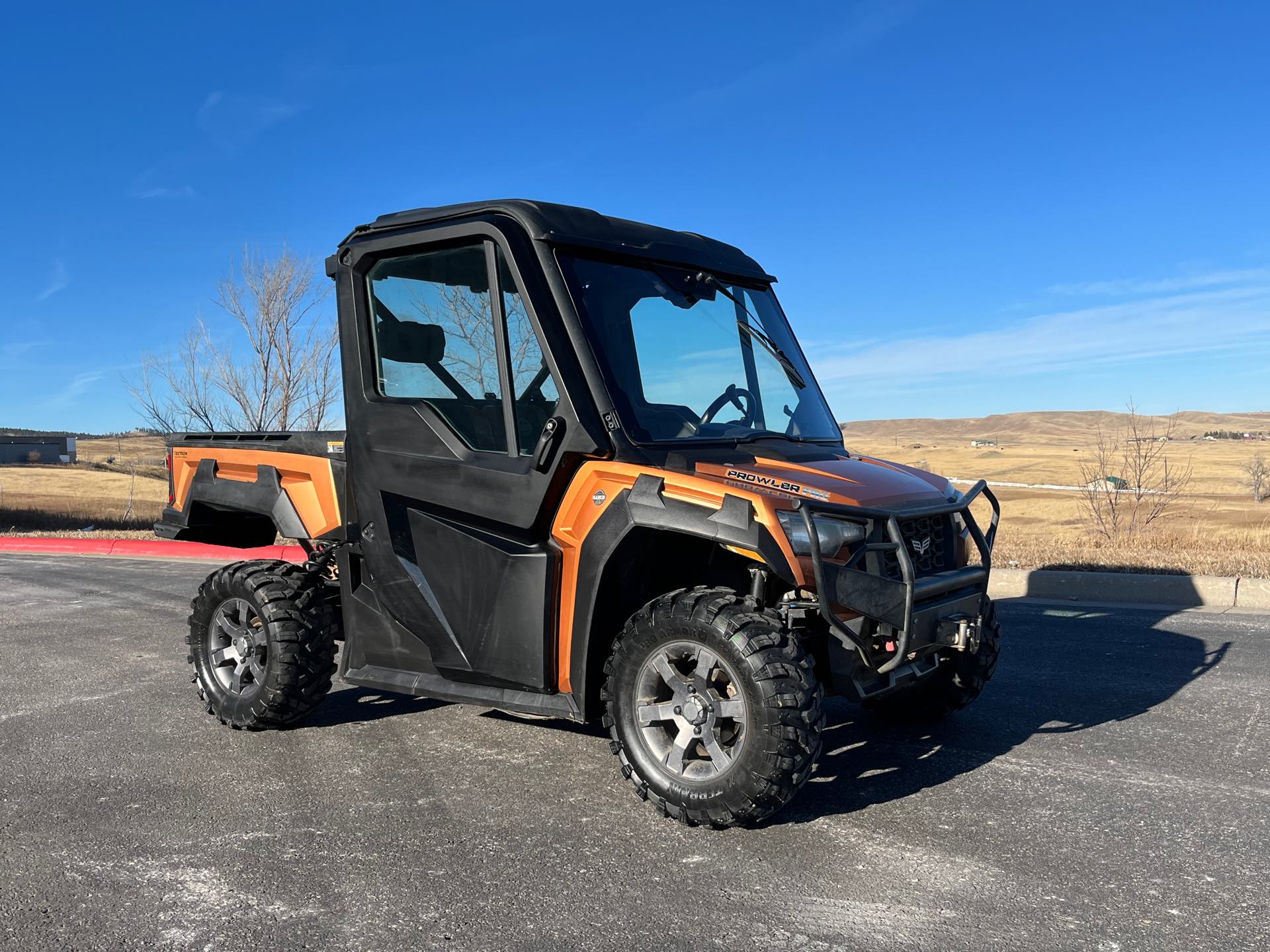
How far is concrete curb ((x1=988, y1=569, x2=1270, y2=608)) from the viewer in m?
9.30

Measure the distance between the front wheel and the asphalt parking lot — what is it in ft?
0.60

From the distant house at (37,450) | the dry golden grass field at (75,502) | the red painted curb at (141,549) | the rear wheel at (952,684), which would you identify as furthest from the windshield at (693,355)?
the distant house at (37,450)

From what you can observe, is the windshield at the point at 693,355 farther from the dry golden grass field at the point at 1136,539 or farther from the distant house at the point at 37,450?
the distant house at the point at 37,450

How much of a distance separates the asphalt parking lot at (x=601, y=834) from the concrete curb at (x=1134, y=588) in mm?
3105

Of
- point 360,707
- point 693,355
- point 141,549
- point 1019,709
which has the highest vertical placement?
point 693,355

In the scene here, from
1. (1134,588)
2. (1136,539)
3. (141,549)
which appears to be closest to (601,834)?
(1134,588)

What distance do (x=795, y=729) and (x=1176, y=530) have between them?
52.1ft

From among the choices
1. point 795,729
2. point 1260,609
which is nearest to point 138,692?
point 795,729

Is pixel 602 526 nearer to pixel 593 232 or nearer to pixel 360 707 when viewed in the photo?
pixel 593 232

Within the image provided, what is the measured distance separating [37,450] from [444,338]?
122040 mm

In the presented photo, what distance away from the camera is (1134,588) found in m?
9.66

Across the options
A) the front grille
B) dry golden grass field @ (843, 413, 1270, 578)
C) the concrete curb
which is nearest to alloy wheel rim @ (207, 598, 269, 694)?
the front grille

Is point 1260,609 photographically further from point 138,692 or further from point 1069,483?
point 1069,483

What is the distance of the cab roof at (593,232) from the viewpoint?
183 inches
